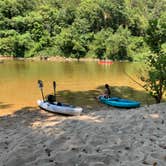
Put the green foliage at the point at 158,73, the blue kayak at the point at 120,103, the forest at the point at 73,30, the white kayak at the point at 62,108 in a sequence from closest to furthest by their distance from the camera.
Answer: the green foliage at the point at 158,73 → the white kayak at the point at 62,108 → the blue kayak at the point at 120,103 → the forest at the point at 73,30

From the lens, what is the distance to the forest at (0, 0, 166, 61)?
229ft

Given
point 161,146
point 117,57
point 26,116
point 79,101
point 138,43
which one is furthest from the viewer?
point 138,43

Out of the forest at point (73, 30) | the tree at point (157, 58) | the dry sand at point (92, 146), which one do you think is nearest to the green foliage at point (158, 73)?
the tree at point (157, 58)

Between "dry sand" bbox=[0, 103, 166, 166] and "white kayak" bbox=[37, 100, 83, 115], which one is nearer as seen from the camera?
"dry sand" bbox=[0, 103, 166, 166]

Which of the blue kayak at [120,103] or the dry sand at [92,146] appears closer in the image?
the dry sand at [92,146]

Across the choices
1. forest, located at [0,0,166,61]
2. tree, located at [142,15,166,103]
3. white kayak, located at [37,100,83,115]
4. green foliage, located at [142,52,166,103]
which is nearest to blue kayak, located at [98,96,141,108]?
tree, located at [142,15,166,103]

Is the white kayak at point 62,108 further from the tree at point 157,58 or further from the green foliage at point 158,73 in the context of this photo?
the green foliage at point 158,73

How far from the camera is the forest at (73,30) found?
69.9m

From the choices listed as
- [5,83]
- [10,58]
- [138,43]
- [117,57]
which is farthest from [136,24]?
[5,83]

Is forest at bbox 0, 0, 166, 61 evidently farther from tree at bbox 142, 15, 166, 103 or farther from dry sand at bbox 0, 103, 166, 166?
dry sand at bbox 0, 103, 166, 166

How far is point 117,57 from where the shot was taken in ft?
221

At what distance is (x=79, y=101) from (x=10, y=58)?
164ft

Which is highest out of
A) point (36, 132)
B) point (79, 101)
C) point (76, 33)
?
point (76, 33)

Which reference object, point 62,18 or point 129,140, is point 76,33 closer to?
point 62,18
